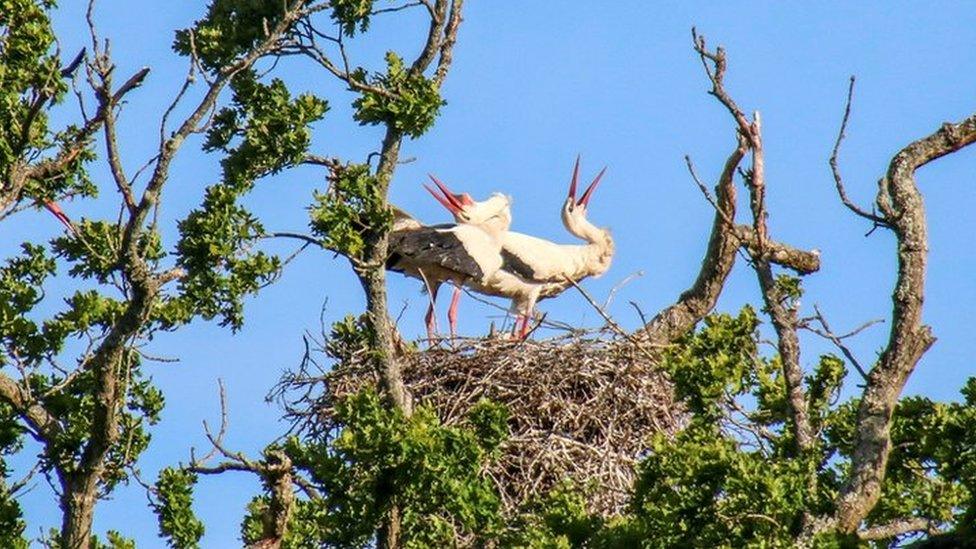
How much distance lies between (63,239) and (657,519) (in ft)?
13.8

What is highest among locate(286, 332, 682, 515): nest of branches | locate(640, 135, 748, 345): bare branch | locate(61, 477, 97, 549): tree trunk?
locate(640, 135, 748, 345): bare branch

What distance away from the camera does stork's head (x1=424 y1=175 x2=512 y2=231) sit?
19.5 metres

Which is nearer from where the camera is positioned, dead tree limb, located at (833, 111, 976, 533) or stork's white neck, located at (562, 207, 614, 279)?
dead tree limb, located at (833, 111, 976, 533)

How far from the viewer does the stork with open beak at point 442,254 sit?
60.0ft

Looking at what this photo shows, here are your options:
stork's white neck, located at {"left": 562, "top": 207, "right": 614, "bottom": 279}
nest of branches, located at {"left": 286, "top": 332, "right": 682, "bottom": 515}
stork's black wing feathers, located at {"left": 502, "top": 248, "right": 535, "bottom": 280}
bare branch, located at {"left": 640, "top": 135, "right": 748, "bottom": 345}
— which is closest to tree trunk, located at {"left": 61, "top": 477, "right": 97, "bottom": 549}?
nest of branches, located at {"left": 286, "top": 332, "right": 682, "bottom": 515}

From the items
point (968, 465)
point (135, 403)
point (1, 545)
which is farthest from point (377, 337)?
point (968, 465)

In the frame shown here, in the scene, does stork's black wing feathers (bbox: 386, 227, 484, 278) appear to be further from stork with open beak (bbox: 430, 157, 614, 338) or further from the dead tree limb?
the dead tree limb

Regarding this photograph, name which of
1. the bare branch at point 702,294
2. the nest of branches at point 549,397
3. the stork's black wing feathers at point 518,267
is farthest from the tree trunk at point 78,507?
the stork's black wing feathers at point 518,267

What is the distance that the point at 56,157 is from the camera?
→ 12516 millimetres

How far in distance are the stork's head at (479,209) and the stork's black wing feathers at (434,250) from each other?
0.92 meters

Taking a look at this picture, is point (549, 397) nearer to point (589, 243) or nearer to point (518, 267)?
point (518, 267)

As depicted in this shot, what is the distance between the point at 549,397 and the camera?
15945mm

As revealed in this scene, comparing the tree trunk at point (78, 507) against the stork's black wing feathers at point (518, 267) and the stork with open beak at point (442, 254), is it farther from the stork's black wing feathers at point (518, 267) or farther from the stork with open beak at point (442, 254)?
the stork's black wing feathers at point (518, 267)

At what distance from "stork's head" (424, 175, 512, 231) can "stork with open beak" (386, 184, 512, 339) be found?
10.6 inches
